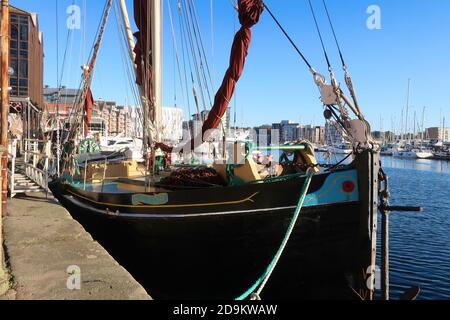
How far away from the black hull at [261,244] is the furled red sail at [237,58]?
6.87 feet

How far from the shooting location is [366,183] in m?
6.37

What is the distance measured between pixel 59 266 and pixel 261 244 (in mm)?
3179

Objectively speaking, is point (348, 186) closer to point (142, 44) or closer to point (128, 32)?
point (142, 44)

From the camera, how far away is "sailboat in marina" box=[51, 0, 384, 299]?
653 centimetres

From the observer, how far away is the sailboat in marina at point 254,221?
6.53m

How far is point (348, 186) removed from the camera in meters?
6.51

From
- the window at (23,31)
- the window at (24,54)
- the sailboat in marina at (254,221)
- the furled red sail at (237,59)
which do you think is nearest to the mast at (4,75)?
the sailboat in marina at (254,221)

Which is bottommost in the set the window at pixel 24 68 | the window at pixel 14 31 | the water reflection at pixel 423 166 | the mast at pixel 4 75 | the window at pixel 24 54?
the water reflection at pixel 423 166

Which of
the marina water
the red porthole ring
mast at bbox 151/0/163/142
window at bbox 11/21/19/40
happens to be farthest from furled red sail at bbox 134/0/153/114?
window at bbox 11/21/19/40

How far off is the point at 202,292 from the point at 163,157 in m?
5.15

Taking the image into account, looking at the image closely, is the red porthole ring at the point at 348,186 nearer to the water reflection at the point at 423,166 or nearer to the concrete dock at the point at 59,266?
the concrete dock at the point at 59,266

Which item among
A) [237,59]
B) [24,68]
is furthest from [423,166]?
[237,59]
